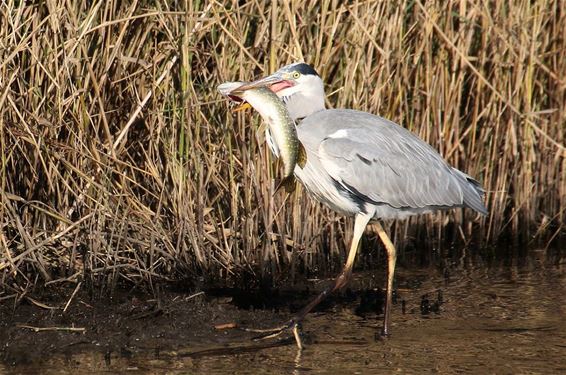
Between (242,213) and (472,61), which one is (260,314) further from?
(472,61)

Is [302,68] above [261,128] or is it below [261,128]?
above

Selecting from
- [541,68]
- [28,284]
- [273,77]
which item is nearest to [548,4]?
[541,68]

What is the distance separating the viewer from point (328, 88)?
652 cm

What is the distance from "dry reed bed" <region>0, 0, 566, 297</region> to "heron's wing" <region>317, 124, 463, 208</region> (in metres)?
0.59

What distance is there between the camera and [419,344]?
17.3ft

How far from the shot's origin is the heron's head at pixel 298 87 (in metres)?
5.63

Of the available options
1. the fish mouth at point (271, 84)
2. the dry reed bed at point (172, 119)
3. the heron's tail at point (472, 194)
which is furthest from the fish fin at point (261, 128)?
the heron's tail at point (472, 194)

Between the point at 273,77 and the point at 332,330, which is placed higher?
the point at 273,77

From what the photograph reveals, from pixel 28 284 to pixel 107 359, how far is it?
2.80 ft

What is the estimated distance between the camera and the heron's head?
5629 mm

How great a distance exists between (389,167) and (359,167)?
24 centimetres

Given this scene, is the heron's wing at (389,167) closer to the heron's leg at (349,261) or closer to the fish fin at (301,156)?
the heron's leg at (349,261)

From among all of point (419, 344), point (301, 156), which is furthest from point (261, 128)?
point (419, 344)

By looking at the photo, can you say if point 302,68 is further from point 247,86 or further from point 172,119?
point 172,119
